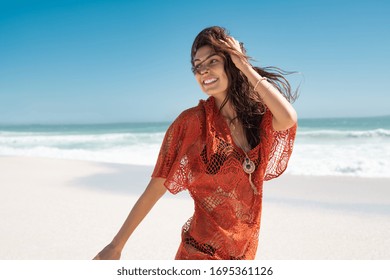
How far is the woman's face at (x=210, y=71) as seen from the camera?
168cm

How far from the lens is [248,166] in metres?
1.62

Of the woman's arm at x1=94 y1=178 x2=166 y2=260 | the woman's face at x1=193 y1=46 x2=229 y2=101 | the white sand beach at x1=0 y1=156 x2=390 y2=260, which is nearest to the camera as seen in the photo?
the woman's arm at x1=94 y1=178 x2=166 y2=260

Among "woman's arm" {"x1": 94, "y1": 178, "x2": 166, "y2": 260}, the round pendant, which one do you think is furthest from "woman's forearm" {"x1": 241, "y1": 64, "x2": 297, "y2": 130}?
"woman's arm" {"x1": 94, "y1": 178, "x2": 166, "y2": 260}

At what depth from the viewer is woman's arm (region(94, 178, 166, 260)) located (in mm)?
1561

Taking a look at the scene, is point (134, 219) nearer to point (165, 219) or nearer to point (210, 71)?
point (210, 71)

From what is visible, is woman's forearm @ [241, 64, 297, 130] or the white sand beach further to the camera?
the white sand beach

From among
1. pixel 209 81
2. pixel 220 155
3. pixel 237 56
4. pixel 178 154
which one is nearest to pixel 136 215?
pixel 178 154

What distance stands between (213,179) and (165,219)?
172 inches

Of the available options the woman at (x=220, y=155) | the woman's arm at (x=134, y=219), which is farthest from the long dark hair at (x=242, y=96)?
the woman's arm at (x=134, y=219)

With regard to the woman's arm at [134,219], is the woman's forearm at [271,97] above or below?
above

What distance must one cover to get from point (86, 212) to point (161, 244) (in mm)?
1999

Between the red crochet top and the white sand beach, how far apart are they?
114 inches

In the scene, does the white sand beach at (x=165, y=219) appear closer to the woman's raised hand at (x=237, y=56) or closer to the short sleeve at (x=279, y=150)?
the short sleeve at (x=279, y=150)

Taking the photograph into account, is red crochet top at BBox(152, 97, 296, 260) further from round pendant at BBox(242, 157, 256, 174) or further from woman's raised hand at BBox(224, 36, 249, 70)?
woman's raised hand at BBox(224, 36, 249, 70)
